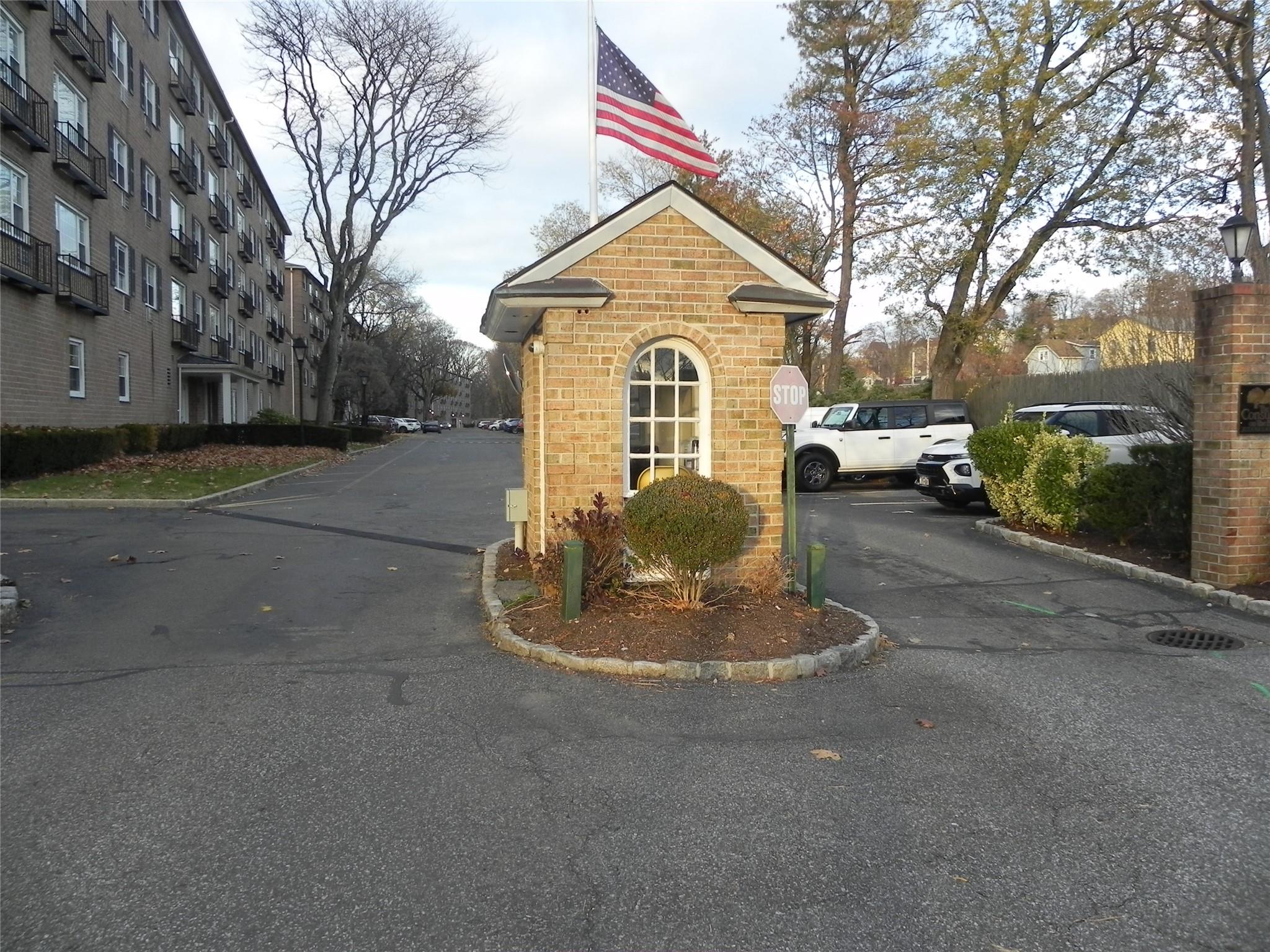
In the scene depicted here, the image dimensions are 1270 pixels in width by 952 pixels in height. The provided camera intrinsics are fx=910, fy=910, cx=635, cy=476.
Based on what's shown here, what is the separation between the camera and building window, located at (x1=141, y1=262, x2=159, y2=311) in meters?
28.9

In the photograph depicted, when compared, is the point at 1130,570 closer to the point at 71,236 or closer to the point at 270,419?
the point at 71,236

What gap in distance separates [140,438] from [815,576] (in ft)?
71.1

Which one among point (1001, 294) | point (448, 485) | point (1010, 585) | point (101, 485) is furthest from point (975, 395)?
point (101, 485)

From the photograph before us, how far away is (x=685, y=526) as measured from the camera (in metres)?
6.88

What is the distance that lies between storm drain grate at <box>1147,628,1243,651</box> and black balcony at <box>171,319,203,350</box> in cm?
3252

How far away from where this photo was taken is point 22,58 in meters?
20.4

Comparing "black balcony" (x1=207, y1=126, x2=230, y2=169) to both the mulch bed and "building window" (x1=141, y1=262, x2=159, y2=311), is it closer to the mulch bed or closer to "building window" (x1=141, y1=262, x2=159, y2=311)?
"building window" (x1=141, y1=262, x2=159, y2=311)

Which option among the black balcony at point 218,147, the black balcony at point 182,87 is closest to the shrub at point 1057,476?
the black balcony at point 182,87

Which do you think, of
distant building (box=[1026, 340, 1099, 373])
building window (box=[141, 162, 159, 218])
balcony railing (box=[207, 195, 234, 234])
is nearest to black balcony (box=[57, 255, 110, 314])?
building window (box=[141, 162, 159, 218])

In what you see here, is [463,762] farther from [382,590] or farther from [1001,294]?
[1001,294]

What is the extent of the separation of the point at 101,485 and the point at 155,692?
13.5 m

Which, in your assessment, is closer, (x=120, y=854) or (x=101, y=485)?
(x=120, y=854)

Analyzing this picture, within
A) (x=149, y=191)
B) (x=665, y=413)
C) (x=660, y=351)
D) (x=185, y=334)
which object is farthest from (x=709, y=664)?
(x=185, y=334)

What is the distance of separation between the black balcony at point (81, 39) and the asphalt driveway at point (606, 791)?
1970 centimetres
